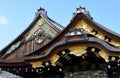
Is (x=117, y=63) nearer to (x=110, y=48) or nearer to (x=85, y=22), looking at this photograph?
(x=110, y=48)

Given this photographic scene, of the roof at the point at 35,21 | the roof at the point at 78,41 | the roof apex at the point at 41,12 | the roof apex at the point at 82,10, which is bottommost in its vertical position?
the roof at the point at 78,41

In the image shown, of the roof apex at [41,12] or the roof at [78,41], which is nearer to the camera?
the roof at [78,41]

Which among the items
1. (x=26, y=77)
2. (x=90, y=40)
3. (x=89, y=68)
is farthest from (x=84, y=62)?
(x=26, y=77)

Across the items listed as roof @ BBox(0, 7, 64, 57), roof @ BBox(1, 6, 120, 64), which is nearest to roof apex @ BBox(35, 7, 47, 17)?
roof @ BBox(0, 7, 64, 57)

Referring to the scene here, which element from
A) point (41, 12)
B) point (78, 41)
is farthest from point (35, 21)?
point (78, 41)

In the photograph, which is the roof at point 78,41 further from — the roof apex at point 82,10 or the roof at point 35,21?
the roof at point 35,21

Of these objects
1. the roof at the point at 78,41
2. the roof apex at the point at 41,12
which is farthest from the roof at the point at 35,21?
the roof at the point at 78,41

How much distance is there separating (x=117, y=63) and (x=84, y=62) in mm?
1409

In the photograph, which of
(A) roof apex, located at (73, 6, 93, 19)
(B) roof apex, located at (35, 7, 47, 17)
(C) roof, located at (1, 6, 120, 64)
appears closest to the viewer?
(C) roof, located at (1, 6, 120, 64)

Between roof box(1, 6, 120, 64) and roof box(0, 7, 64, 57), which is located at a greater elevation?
roof box(0, 7, 64, 57)

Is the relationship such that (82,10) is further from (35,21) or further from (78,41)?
(35,21)

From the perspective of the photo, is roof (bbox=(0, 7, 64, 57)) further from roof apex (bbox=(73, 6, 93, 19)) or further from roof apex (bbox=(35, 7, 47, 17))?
roof apex (bbox=(73, 6, 93, 19))

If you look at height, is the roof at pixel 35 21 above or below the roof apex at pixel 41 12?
below

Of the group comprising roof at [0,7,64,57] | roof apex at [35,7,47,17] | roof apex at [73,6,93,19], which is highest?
roof apex at [35,7,47,17]
